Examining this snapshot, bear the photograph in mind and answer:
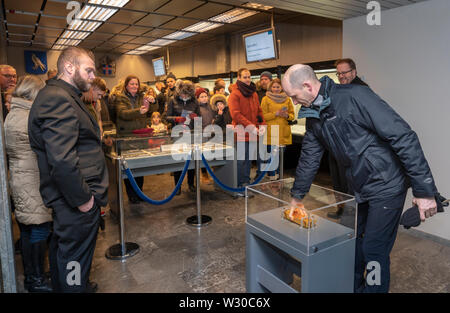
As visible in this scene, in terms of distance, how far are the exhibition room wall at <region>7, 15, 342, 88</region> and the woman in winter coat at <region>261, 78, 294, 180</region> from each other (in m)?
1.91

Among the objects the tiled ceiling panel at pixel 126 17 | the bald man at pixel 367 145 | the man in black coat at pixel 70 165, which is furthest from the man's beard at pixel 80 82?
the tiled ceiling panel at pixel 126 17

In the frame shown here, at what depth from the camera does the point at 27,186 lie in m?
2.71

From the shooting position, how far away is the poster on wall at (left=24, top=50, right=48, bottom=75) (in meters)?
12.0

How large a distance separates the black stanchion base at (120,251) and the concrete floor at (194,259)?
0.05 m

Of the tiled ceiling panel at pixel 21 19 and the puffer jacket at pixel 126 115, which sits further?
the tiled ceiling panel at pixel 21 19

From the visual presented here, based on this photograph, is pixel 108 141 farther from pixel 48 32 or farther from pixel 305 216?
pixel 48 32

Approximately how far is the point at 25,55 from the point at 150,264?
11892mm

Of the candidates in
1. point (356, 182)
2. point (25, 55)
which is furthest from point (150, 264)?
point (25, 55)

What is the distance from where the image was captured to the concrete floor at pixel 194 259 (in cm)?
287

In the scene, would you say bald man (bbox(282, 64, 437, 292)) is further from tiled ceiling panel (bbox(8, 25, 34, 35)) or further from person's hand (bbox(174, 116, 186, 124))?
tiled ceiling panel (bbox(8, 25, 34, 35))

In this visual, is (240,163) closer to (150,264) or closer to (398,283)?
(150,264)

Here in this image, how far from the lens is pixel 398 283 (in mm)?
2865

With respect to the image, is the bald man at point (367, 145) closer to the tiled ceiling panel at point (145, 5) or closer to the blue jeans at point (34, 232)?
the blue jeans at point (34, 232)

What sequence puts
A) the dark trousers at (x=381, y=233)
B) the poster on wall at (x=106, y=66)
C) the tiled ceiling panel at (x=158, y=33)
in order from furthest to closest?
the poster on wall at (x=106, y=66), the tiled ceiling panel at (x=158, y=33), the dark trousers at (x=381, y=233)
